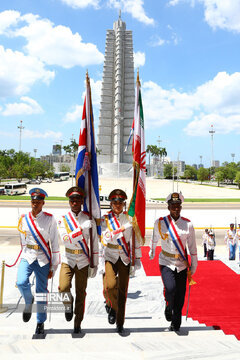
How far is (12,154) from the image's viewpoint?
102 metres

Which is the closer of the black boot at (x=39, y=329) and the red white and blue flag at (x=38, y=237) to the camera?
the black boot at (x=39, y=329)

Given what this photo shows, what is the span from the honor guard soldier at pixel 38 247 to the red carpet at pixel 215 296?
2.74 meters

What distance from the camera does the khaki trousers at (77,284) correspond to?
13.1 ft

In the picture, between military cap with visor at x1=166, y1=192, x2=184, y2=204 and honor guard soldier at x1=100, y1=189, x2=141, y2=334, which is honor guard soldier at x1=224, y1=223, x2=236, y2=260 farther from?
honor guard soldier at x1=100, y1=189, x2=141, y2=334

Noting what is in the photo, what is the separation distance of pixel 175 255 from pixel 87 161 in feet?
6.86

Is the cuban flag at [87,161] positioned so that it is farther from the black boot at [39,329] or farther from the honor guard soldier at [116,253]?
the black boot at [39,329]

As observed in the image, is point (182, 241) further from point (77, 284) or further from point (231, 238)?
point (231, 238)

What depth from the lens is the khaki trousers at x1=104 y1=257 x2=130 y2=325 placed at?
13.7 feet

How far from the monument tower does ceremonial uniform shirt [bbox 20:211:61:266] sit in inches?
3635

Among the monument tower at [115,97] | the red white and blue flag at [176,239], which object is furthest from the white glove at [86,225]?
the monument tower at [115,97]

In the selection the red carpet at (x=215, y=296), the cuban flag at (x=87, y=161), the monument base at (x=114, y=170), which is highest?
the monument base at (x=114, y=170)

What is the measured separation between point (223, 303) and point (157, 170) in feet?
458

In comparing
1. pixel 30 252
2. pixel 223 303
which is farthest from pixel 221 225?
pixel 30 252

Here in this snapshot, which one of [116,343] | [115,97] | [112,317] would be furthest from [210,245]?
[115,97]
